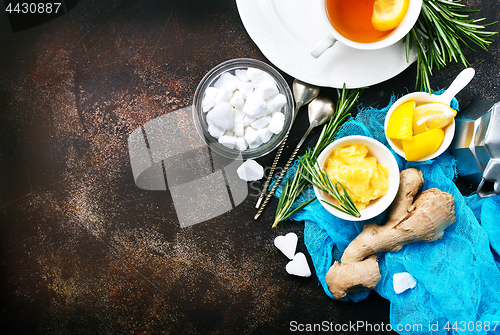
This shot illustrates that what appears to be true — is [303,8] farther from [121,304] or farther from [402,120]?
[121,304]

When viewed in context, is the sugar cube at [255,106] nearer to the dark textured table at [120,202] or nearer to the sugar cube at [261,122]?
the sugar cube at [261,122]

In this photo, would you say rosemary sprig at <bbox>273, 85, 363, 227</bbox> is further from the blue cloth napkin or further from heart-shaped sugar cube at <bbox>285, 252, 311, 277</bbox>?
heart-shaped sugar cube at <bbox>285, 252, 311, 277</bbox>

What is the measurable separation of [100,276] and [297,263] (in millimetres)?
745

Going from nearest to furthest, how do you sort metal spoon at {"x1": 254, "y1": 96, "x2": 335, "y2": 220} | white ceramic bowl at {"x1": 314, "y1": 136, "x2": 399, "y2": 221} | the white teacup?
the white teacup, white ceramic bowl at {"x1": 314, "y1": 136, "x2": 399, "y2": 221}, metal spoon at {"x1": 254, "y1": 96, "x2": 335, "y2": 220}

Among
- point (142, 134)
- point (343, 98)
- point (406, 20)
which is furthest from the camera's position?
point (142, 134)

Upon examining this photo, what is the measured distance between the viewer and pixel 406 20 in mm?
841

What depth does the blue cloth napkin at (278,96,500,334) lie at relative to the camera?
973 millimetres

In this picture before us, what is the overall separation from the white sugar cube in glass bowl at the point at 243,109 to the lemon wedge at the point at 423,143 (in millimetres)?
379

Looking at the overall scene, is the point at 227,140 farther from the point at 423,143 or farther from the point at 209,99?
the point at 423,143

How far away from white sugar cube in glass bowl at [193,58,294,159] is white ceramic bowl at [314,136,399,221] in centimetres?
18

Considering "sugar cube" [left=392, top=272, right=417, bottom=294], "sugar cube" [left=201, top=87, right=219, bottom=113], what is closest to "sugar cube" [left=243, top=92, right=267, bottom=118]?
"sugar cube" [left=201, top=87, right=219, bottom=113]

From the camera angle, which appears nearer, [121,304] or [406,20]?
[406,20]

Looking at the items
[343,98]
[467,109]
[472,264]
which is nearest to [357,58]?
[343,98]

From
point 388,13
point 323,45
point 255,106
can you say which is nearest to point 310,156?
point 255,106
